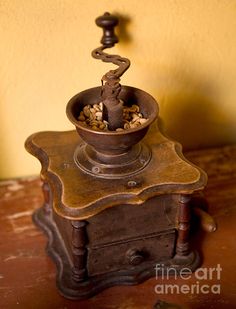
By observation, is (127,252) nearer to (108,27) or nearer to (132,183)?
(132,183)

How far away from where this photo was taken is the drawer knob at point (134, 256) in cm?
112

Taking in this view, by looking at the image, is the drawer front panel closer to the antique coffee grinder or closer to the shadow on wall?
the antique coffee grinder

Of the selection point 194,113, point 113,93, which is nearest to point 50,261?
point 113,93

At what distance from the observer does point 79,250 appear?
1.07 meters

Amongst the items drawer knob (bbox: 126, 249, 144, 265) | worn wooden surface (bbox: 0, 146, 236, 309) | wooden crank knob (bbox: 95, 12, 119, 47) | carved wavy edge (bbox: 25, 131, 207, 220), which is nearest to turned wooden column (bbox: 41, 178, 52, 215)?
worn wooden surface (bbox: 0, 146, 236, 309)

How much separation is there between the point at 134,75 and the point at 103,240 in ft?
1.88

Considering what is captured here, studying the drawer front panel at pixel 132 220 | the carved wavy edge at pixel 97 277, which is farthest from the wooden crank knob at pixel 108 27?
the carved wavy edge at pixel 97 277

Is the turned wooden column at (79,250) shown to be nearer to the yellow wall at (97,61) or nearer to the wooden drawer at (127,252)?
the wooden drawer at (127,252)

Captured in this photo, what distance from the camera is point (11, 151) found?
57.1 inches

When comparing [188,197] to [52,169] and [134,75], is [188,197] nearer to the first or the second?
[52,169]

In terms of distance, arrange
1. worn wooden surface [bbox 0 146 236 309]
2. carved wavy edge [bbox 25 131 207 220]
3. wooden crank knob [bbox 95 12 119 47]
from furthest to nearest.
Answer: wooden crank knob [bbox 95 12 119 47] < worn wooden surface [bbox 0 146 236 309] < carved wavy edge [bbox 25 131 207 220]

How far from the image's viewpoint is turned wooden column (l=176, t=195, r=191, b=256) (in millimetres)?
1086

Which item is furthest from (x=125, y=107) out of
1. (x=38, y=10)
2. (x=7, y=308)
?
(x=7, y=308)

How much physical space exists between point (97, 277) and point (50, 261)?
0.49 feet
